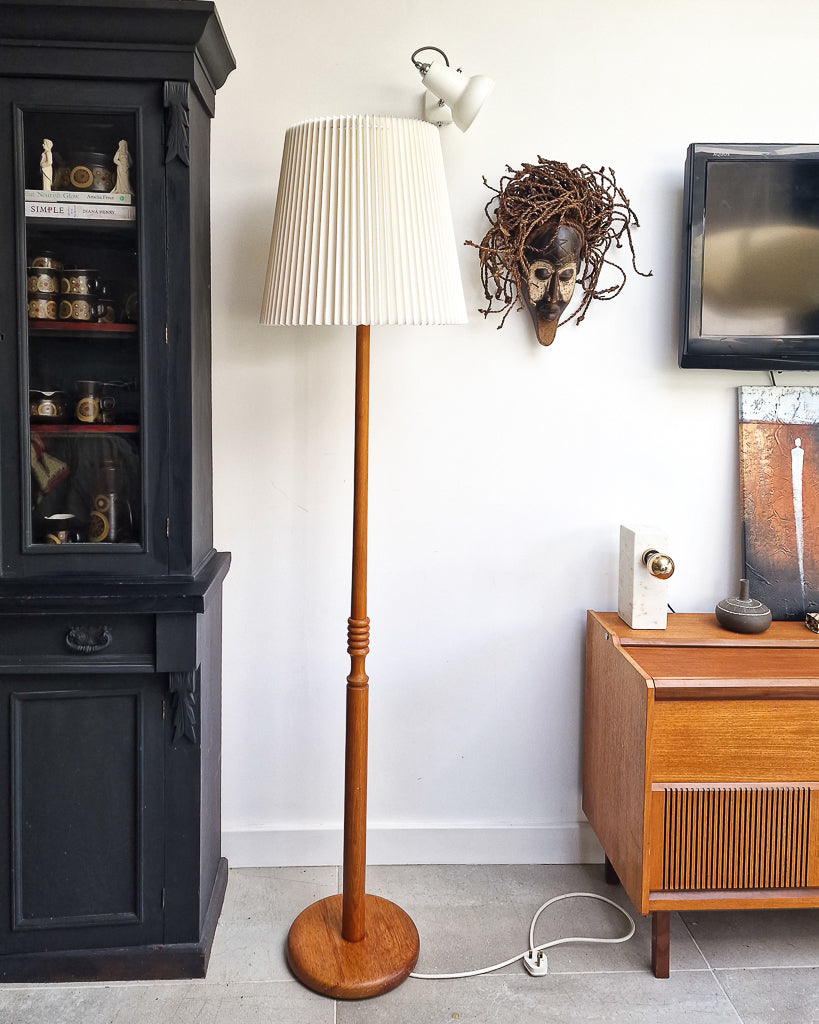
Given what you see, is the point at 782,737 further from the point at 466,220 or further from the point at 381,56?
the point at 381,56

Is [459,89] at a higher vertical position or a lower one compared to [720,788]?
higher

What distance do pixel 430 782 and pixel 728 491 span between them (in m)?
1.08

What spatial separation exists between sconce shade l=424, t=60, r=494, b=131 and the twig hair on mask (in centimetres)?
21

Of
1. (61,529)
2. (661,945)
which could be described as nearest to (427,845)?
(661,945)

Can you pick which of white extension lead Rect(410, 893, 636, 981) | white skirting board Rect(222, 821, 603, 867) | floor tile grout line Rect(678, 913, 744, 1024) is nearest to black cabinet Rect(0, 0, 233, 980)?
white skirting board Rect(222, 821, 603, 867)

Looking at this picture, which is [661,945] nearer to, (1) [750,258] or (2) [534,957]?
(2) [534,957]

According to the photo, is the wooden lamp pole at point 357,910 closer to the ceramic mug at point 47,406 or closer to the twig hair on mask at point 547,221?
the twig hair on mask at point 547,221

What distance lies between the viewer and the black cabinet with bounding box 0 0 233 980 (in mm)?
1854

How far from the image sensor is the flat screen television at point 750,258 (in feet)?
7.34

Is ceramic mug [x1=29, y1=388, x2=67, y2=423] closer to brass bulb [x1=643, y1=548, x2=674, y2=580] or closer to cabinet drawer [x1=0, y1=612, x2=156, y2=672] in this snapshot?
cabinet drawer [x1=0, y1=612, x2=156, y2=672]

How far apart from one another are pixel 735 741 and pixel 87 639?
4.47ft

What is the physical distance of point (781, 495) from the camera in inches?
94.6

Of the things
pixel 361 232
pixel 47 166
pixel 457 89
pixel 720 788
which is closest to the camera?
pixel 361 232

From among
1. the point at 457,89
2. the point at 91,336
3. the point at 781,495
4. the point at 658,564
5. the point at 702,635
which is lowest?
the point at 702,635
